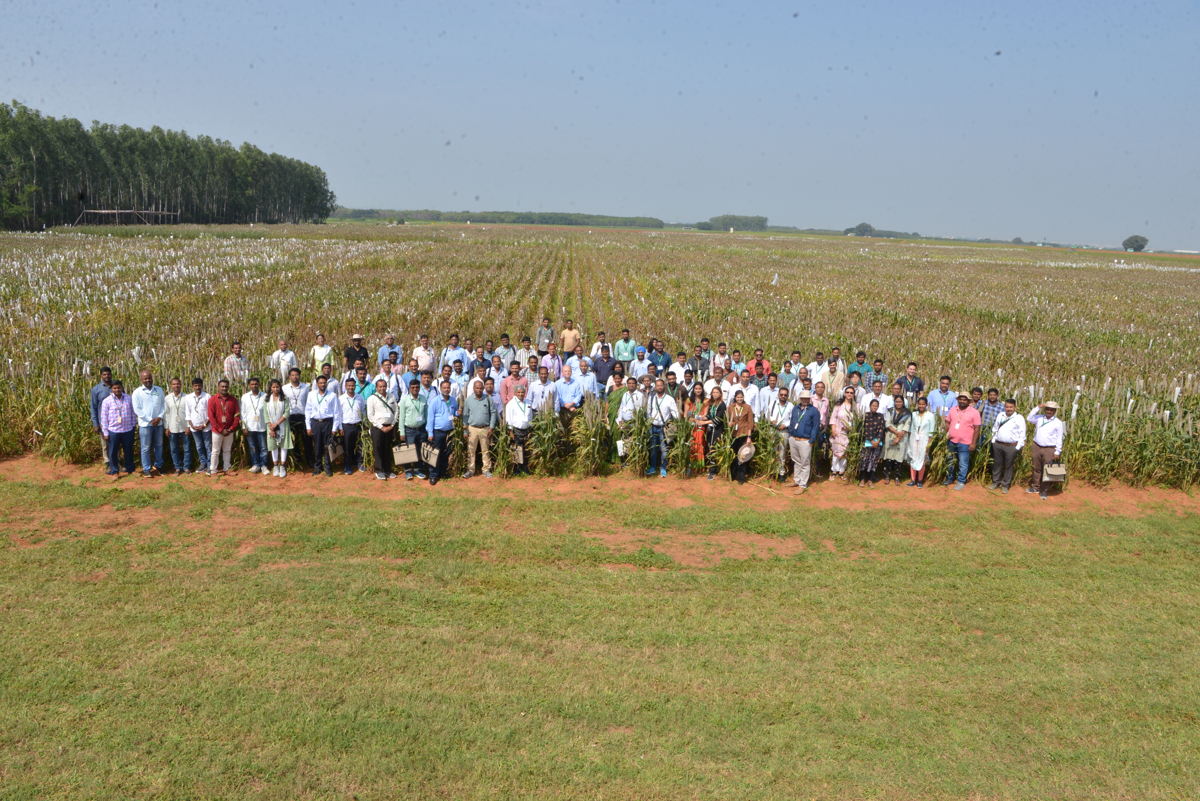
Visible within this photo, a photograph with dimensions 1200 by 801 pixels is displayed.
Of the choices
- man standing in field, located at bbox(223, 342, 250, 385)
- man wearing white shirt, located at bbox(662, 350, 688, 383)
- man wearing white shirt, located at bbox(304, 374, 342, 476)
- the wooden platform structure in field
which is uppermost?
the wooden platform structure in field

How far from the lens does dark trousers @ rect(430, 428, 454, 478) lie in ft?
37.6

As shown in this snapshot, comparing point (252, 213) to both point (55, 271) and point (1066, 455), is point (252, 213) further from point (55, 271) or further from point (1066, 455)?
point (1066, 455)

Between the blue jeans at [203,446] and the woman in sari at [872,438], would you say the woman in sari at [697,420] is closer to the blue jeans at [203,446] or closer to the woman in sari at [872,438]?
the woman in sari at [872,438]

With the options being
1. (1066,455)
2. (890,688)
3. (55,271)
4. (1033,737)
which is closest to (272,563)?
(890,688)

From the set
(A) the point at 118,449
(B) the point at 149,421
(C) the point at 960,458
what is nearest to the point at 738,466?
(C) the point at 960,458

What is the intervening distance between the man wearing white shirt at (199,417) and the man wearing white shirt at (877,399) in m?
10.4

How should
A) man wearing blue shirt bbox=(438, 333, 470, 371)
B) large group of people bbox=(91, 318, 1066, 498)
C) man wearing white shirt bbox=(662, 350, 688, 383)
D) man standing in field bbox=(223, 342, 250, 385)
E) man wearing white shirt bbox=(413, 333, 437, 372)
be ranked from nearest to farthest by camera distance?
1. large group of people bbox=(91, 318, 1066, 498)
2. man standing in field bbox=(223, 342, 250, 385)
3. man wearing white shirt bbox=(662, 350, 688, 383)
4. man wearing blue shirt bbox=(438, 333, 470, 371)
5. man wearing white shirt bbox=(413, 333, 437, 372)

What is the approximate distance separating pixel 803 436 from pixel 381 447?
6.68 meters

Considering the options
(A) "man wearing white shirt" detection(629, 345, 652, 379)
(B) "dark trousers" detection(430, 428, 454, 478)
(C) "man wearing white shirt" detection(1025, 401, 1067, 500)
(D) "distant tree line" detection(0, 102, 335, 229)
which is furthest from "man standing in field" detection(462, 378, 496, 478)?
(D) "distant tree line" detection(0, 102, 335, 229)

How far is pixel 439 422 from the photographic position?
11445 millimetres

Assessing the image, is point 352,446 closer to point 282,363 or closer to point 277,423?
point 277,423

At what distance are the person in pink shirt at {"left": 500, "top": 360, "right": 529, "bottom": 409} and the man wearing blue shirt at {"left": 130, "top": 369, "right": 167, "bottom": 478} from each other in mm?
5228

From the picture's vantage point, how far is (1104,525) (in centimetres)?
1036

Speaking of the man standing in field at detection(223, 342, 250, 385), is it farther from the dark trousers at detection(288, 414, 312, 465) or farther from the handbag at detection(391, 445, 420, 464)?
the handbag at detection(391, 445, 420, 464)
